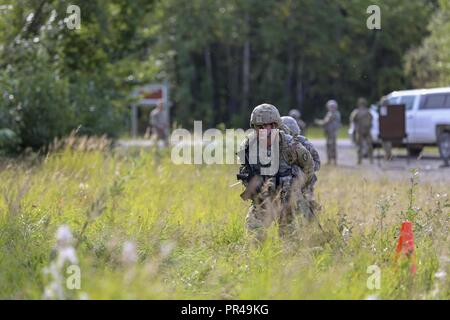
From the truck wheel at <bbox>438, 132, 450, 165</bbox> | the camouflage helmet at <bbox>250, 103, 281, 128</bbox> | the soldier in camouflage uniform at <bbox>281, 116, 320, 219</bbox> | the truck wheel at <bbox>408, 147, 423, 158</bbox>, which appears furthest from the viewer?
the truck wheel at <bbox>408, 147, 423, 158</bbox>

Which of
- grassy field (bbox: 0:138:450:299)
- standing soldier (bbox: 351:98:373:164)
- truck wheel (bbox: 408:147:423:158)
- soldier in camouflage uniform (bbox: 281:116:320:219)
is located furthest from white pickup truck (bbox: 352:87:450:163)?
soldier in camouflage uniform (bbox: 281:116:320:219)

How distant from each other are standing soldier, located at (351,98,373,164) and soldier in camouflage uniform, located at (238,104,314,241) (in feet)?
51.1

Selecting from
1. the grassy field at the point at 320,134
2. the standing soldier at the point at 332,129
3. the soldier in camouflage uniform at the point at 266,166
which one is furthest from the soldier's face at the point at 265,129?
the grassy field at the point at 320,134

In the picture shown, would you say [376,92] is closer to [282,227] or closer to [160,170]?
[160,170]

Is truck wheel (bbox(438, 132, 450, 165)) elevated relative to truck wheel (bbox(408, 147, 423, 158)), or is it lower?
elevated

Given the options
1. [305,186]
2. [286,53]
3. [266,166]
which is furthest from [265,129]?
[286,53]

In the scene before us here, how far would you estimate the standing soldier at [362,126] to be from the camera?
946 inches

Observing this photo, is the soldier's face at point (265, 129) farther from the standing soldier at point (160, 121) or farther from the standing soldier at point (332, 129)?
the standing soldier at point (160, 121)

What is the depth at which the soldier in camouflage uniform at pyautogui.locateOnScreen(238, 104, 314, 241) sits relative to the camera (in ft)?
27.6

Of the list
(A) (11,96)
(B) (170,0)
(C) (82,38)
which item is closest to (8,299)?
(A) (11,96)

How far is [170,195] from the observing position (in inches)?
451

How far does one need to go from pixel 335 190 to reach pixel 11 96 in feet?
24.2

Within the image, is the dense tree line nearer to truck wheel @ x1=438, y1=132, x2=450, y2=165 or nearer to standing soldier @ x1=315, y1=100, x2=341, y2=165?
truck wheel @ x1=438, y1=132, x2=450, y2=165

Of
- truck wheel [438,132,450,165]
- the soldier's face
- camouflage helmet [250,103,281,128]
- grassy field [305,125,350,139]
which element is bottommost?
grassy field [305,125,350,139]
